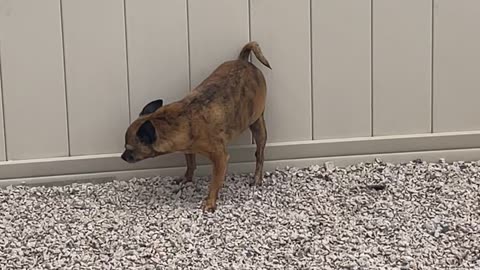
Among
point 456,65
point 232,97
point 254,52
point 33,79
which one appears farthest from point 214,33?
point 456,65

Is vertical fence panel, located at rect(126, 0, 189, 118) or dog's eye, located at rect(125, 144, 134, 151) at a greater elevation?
vertical fence panel, located at rect(126, 0, 189, 118)

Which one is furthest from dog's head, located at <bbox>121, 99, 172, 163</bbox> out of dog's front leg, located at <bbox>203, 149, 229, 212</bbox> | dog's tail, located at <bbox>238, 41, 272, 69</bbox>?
dog's tail, located at <bbox>238, 41, 272, 69</bbox>

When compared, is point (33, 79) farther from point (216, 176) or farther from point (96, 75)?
point (216, 176)

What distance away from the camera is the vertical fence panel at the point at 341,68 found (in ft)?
8.37

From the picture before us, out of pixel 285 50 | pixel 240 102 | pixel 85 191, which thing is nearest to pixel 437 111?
pixel 285 50

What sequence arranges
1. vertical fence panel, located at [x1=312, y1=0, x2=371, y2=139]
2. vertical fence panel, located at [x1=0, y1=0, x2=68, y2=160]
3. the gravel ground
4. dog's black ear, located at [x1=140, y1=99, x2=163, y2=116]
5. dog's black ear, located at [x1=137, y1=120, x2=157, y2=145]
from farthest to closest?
vertical fence panel, located at [x1=312, y1=0, x2=371, y2=139]
vertical fence panel, located at [x1=0, y1=0, x2=68, y2=160]
dog's black ear, located at [x1=140, y1=99, x2=163, y2=116]
dog's black ear, located at [x1=137, y1=120, x2=157, y2=145]
the gravel ground

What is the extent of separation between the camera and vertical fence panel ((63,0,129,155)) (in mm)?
2453

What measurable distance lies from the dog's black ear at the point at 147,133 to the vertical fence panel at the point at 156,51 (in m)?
0.29

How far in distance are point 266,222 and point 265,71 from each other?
20.5 inches

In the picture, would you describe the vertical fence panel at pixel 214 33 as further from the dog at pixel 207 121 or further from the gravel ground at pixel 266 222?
the gravel ground at pixel 266 222

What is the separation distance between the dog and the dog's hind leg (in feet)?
0.19

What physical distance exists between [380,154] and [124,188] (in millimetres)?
740

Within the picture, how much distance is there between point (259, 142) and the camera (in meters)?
2.49

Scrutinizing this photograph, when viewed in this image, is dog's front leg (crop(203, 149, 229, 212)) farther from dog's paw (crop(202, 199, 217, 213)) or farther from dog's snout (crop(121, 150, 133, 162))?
dog's snout (crop(121, 150, 133, 162))
